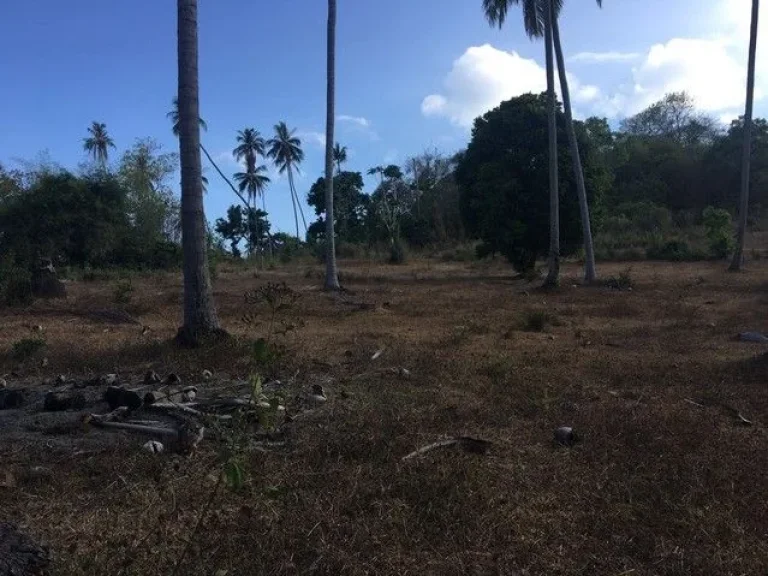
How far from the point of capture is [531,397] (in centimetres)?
574

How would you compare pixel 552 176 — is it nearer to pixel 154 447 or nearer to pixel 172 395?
pixel 172 395

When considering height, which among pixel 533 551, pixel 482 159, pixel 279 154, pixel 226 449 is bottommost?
pixel 533 551

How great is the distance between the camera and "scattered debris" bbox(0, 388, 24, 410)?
5.56 m

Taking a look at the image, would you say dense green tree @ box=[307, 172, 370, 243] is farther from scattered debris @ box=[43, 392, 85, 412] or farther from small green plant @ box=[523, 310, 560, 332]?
scattered debris @ box=[43, 392, 85, 412]

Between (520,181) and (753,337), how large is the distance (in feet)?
45.2

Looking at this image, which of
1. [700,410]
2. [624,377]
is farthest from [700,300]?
[700,410]

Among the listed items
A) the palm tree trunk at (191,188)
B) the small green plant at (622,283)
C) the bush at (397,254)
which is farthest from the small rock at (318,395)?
the bush at (397,254)

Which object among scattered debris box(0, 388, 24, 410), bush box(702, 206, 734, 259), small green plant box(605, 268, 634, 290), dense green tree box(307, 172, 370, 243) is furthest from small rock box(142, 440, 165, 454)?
dense green tree box(307, 172, 370, 243)

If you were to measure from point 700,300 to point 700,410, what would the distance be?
9.78 m

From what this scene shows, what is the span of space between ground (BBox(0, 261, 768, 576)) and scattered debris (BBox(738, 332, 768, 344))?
47 centimetres

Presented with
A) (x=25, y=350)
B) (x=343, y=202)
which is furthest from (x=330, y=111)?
(x=343, y=202)

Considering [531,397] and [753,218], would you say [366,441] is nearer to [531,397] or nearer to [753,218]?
[531,397]

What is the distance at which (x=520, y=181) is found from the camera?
72.3 feet

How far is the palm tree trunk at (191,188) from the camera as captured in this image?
821cm
